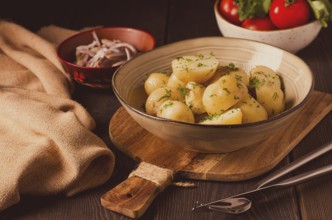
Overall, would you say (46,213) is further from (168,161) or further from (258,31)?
(258,31)

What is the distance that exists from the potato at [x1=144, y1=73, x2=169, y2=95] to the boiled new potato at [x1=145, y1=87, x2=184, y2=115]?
2.7 inches

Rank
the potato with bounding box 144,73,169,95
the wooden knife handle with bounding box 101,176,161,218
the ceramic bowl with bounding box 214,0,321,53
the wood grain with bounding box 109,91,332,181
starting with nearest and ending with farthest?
the wooden knife handle with bounding box 101,176,161,218 → the wood grain with bounding box 109,91,332,181 → the potato with bounding box 144,73,169,95 → the ceramic bowl with bounding box 214,0,321,53

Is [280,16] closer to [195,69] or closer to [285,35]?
[285,35]

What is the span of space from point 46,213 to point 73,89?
2.21 feet

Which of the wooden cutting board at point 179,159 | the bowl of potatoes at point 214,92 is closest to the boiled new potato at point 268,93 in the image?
the bowl of potatoes at point 214,92

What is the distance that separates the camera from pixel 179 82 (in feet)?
5.02

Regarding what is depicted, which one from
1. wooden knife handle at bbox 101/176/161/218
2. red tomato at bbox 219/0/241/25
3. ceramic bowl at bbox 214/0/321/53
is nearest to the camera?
wooden knife handle at bbox 101/176/161/218

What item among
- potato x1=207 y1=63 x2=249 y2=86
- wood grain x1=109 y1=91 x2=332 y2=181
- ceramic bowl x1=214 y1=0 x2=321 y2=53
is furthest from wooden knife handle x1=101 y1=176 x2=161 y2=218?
ceramic bowl x1=214 y1=0 x2=321 y2=53

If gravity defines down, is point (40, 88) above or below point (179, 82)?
below

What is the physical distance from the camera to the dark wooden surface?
1.33 meters

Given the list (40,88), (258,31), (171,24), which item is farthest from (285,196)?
(171,24)

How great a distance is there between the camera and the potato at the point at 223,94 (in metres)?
1.39

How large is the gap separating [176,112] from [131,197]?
0.23 m

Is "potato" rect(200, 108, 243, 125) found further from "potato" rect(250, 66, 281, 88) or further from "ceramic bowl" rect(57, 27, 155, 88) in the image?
"ceramic bowl" rect(57, 27, 155, 88)
